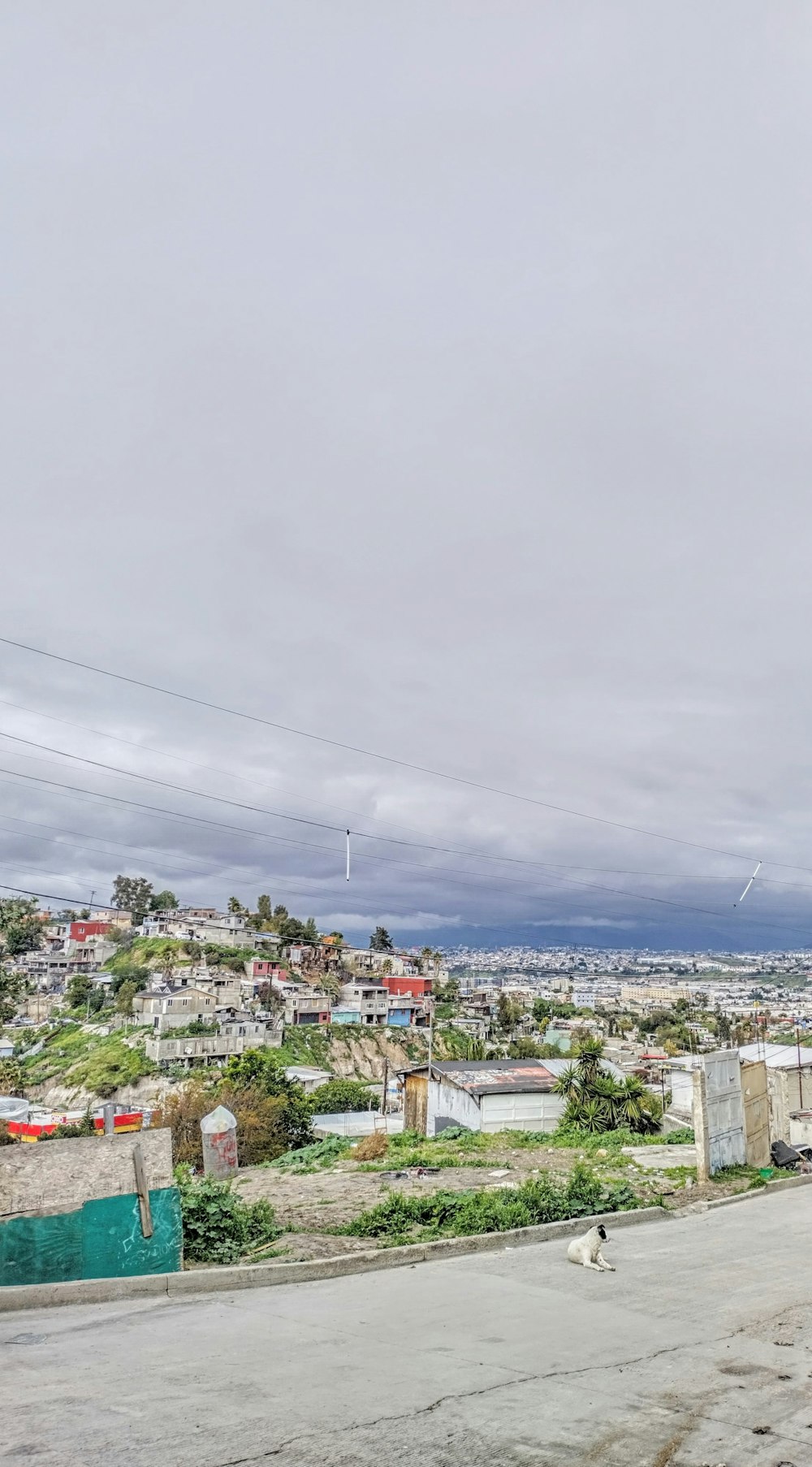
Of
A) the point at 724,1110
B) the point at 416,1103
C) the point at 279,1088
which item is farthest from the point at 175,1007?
the point at 724,1110

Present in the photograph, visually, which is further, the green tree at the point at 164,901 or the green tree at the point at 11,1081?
the green tree at the point at 164,901

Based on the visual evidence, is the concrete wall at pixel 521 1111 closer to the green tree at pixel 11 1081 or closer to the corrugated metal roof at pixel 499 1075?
the corrugated metal roof at pixel 499 1075

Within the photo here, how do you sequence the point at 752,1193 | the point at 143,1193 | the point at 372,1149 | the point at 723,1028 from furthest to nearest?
1. the point at 723,1028
2. the point at 372,1149
3. the point at 752,1193
4. the point at 143,1193

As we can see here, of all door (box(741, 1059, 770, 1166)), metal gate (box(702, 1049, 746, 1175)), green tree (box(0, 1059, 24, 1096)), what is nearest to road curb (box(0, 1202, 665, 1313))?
metal gate (box(702, 1049, 746, 1175))

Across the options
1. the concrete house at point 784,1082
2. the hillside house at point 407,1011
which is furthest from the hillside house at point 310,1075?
the hillside house at point 407,1011

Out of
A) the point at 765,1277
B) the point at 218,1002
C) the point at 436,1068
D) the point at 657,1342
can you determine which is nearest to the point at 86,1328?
the point at 657,1342

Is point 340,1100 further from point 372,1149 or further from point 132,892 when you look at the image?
point 132,892

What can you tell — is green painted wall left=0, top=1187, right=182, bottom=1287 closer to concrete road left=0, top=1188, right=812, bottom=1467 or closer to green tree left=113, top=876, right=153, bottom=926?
concrete road left=0, top=1188, right=812, bottom=1467
